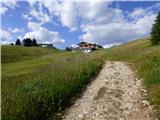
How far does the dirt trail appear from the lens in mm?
12055

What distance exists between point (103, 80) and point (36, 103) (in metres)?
8.10

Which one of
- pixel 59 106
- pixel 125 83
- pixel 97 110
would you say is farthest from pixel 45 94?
pixel 125 83

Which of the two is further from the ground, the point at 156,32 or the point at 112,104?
the point at 156,32

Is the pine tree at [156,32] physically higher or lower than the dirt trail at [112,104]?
higher

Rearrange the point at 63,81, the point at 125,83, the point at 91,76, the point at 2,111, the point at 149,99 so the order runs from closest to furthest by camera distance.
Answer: the point at 2,111 → the point at 149,99 → the point at 63,81 → the point at 125,83 → the point at 91,76

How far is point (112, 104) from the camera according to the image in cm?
1338

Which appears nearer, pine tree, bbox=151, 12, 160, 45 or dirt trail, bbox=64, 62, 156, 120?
dirt trail, bbox=64, 62, 156, 120

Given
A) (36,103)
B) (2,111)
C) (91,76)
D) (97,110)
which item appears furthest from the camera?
(91,76)

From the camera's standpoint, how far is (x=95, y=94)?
1529 cm

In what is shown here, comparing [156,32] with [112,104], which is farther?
[156,32]

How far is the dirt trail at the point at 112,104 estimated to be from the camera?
1205 centimetres

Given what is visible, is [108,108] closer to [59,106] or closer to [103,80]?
[59,106]

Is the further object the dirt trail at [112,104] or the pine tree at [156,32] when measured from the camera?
the pine tree at [156,32]

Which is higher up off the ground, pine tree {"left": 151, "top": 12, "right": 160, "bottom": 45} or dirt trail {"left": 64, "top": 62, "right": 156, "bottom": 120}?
pine tree {"left": 151, "top": 12, "right": 160, "bottom": 45}
